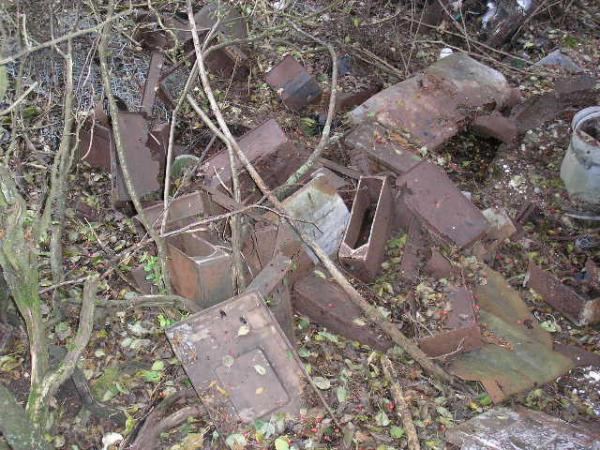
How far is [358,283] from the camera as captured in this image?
14.6 feet

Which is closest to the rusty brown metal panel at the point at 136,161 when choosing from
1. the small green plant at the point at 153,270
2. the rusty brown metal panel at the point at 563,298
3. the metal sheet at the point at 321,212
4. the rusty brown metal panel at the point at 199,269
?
the small green plant at the point at 153,270

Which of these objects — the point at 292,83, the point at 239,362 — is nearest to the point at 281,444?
the point at 239,362

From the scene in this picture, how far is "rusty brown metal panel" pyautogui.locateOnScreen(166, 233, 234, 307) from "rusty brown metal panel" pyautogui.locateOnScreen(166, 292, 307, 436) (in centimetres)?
29

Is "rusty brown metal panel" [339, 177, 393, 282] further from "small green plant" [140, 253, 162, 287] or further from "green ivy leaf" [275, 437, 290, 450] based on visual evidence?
"green ivy leaf" [275, 437, 290, 450]

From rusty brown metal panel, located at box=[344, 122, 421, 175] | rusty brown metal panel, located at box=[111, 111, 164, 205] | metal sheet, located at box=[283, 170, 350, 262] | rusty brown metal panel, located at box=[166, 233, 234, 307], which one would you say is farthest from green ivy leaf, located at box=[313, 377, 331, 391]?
rusty brown metal panel, located at box=[111, 111, 164, 205]

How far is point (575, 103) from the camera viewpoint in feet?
20.7

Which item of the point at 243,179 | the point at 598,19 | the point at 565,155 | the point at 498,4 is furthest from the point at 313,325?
the point at 598,19

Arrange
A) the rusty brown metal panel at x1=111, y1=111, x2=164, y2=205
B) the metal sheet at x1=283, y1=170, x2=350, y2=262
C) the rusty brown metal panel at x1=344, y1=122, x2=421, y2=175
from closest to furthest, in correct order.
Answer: the metal sheet at x1=283, y1=170, x2=350, y2=262, the rusty brown metal panel at x1=111, y1=111, x2=164, y2=205, the rusty brown metal panel at x1=344, y1=122, x2=421, y2=175

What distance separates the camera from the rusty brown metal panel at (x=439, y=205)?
4613mm

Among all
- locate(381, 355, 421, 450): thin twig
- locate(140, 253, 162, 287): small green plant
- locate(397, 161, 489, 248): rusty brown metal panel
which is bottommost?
locate(381, 355, 421, 450): thin twig

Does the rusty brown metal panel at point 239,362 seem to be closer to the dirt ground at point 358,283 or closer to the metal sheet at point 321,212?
the dirt ground at point 358,283

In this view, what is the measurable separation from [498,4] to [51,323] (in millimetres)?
6200

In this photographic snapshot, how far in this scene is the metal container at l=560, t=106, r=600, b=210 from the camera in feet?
17.2

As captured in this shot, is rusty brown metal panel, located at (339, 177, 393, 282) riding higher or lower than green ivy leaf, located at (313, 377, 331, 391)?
higher
